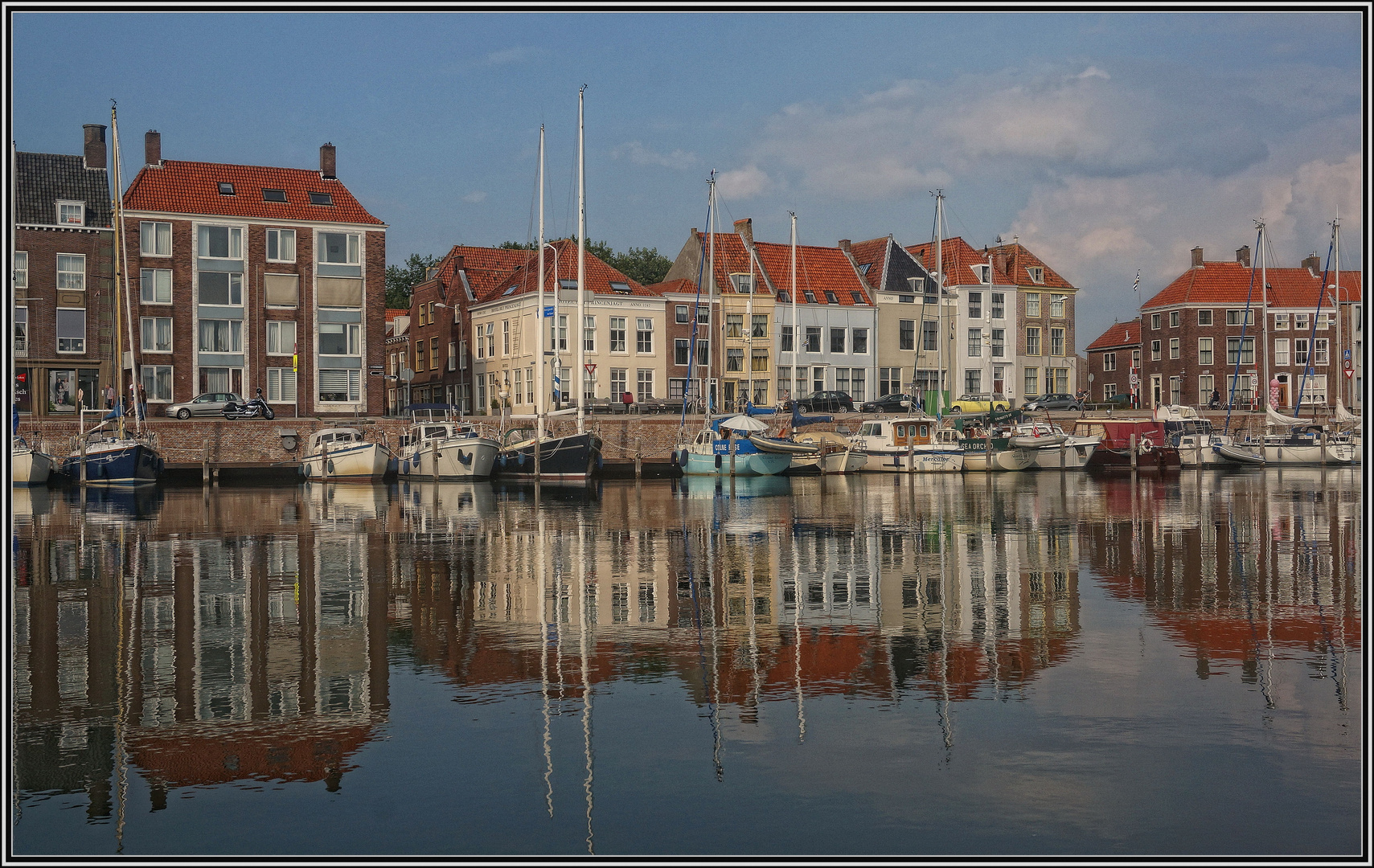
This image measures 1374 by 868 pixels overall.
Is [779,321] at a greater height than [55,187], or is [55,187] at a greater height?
[55,187]

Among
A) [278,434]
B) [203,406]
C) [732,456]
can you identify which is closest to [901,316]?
[732,456]

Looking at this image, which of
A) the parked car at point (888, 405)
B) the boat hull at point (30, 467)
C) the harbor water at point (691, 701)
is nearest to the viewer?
the harbor water at point (691, 701)

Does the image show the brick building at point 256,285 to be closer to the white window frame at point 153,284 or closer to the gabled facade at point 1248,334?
the white window frame at point 153,284

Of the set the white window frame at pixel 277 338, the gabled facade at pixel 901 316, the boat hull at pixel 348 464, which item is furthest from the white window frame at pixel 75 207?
the gabled facade at pixel 901 316

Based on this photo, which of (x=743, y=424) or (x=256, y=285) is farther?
(x=256, y=285)

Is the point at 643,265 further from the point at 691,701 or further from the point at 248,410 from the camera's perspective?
the point at 691,701

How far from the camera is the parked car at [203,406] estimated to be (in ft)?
214

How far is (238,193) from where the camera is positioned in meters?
72.4

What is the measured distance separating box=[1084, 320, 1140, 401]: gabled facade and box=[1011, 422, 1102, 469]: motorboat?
55723 millimetres

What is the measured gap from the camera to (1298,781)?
30.8 feet

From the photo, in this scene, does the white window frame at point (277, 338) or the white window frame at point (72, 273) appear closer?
the white window frame at point (72, 273)

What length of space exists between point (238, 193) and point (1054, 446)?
4639 centimetres

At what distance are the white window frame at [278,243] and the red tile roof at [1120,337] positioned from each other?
83308 mm
